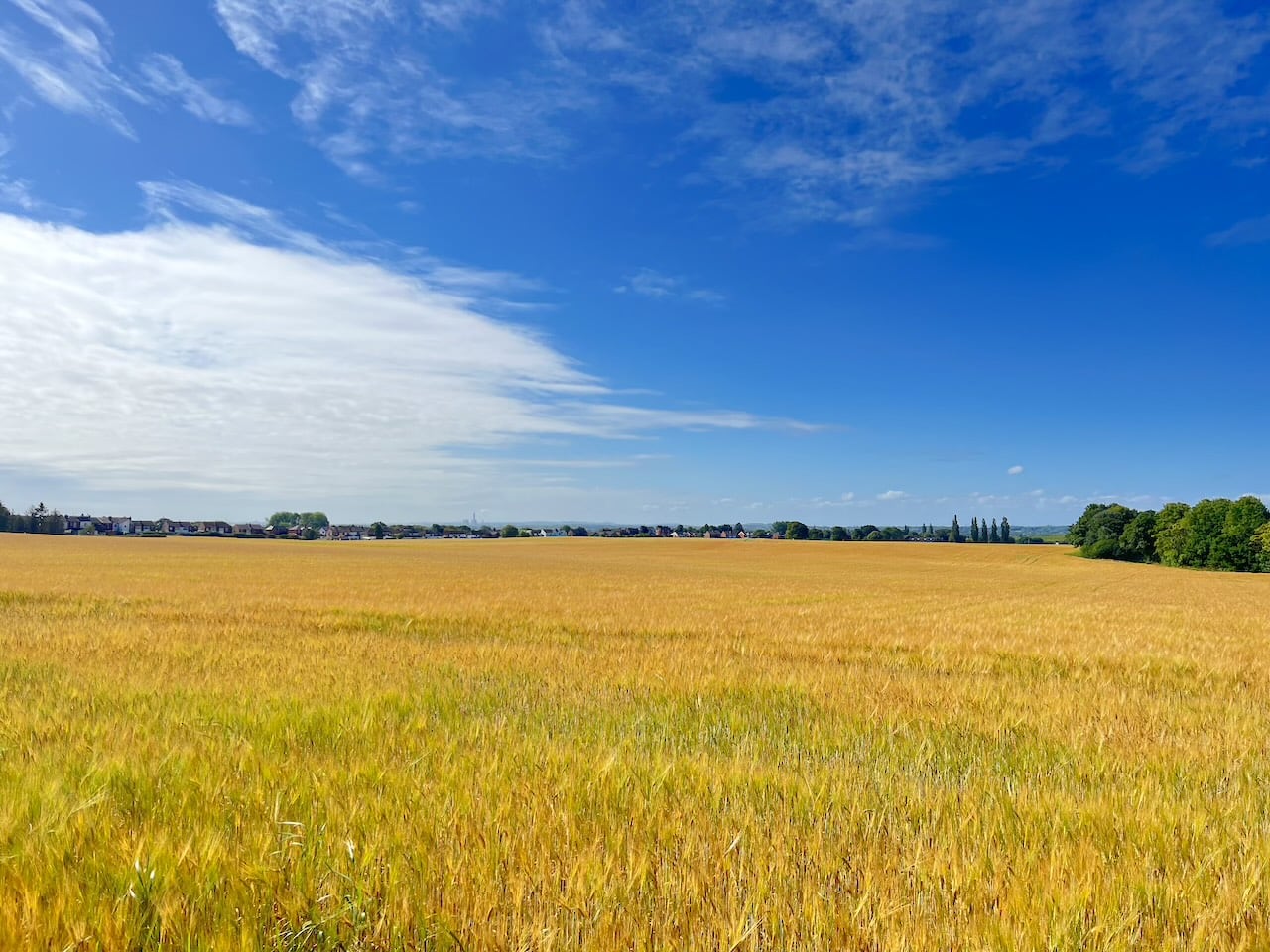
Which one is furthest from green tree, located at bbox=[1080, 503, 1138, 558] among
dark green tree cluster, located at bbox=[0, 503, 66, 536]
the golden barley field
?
dark green tree cluster, located at bbox=[0, 503, 66, 536]

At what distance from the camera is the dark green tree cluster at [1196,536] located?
89375mm

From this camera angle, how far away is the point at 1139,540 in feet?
363

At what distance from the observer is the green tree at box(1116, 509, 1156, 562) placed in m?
110

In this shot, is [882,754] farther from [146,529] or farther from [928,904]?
[146,529]

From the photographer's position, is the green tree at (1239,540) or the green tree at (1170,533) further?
the green tree at (1170,533)

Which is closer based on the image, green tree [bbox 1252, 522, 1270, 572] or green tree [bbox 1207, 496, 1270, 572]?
green tree [bbox 1252, 522, 1270, 572]

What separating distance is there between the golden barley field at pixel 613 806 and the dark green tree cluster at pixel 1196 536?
108725 mm

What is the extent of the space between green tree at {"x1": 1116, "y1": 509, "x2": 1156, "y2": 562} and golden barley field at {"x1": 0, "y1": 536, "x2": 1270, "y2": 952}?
127 m

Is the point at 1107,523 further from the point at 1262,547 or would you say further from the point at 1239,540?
the point at 1262,547

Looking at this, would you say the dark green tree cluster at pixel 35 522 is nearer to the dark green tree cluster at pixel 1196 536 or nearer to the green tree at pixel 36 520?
the green tree at pixel 36 520

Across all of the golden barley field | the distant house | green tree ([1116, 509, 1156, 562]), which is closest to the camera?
the golden barley field

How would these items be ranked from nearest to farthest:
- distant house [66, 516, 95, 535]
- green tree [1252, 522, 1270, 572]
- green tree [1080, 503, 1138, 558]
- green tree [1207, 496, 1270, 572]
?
1. green tree [1252, 522, 1270, 572]
2. green tree [1207, 496, 1270, 572]
3. green tree [1080, 503, 1138, 558]
4. distant house [66, 516, 95, 535]

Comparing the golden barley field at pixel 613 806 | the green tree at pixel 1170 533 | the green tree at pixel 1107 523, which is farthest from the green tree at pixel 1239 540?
the golden barley field at pixel 613 806

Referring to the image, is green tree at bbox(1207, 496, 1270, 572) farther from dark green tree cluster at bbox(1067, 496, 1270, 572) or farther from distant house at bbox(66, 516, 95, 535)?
distant house at bbox(66, 516, 95, 535)
